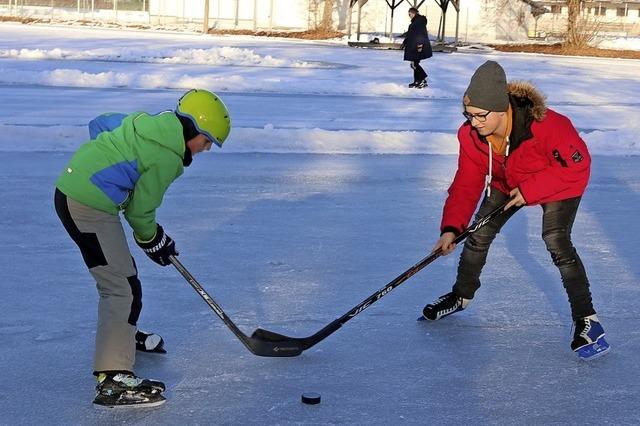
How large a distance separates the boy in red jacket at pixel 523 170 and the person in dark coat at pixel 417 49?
12.7m

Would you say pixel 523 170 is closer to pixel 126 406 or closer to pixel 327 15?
pixel 126 406

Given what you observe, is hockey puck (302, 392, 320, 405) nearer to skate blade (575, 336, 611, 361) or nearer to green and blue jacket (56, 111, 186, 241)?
green and blue jacket (56, 111, 186, 241)

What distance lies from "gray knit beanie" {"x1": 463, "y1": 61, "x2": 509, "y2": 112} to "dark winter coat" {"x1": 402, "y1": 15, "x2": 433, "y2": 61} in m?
13.5

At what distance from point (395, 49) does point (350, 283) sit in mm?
25320

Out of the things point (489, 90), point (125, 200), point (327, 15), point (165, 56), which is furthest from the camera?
point (327, 15)

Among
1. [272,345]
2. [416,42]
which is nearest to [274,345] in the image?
[272,345]

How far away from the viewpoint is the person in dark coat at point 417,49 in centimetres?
1645

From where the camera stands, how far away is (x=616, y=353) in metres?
3.79

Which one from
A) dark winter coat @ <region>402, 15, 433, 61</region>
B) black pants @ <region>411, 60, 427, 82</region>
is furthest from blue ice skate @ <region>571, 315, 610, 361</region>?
dark winter coat @ <region>402, 15, 433, 61</region>

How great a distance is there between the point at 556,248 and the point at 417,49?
Result: 13.3 metres

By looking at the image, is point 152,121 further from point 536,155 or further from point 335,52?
point 335,52

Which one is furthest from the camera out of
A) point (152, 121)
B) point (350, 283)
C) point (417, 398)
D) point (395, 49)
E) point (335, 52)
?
point (395, 49)

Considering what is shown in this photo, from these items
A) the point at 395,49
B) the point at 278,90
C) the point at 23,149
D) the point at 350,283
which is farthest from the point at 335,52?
the point at 350,283

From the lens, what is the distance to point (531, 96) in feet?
11.4
